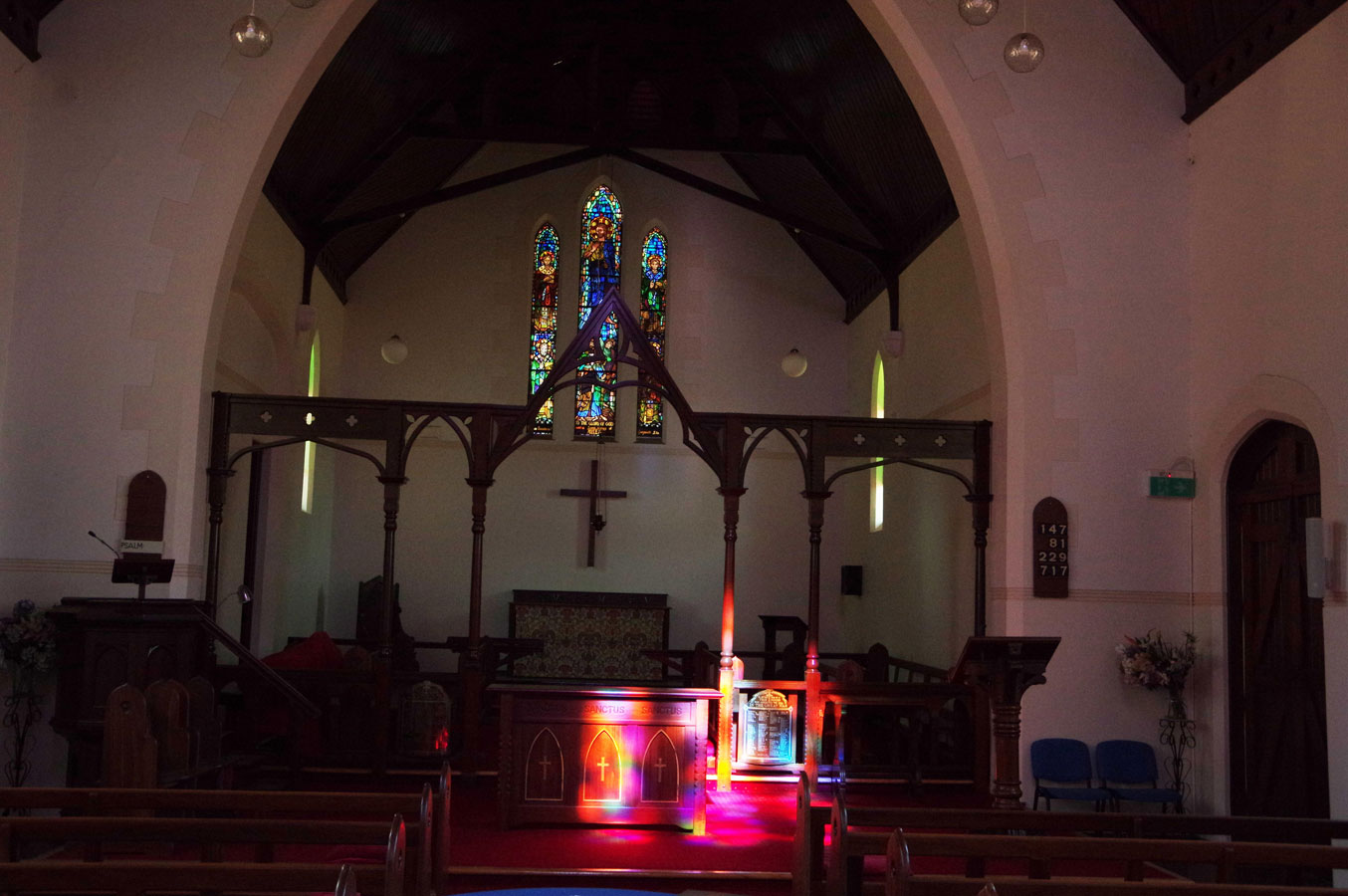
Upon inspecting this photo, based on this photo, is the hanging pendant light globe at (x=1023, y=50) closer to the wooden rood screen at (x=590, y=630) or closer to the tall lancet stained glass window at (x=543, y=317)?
the wooden rood screen at (x=590, y=630)

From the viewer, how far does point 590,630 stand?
1494 centimetres

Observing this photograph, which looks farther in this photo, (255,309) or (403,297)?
(403,297)

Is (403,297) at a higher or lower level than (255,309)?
higher

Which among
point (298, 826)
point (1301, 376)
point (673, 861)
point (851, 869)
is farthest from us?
point (1301, 376)

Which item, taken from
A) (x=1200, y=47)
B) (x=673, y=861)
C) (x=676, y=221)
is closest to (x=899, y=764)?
(x=673, y=861)

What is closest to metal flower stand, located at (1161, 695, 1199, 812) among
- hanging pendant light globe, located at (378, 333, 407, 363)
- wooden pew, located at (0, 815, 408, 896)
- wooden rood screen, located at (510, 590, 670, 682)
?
→ wooden pew, located at (0, 815, 408, 896)

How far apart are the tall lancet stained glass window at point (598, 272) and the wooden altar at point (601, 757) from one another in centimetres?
836

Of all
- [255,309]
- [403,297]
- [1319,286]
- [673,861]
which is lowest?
[673,861]

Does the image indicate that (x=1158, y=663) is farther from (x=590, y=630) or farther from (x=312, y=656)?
(x=590, y=630)

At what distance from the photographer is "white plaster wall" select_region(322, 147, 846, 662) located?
15.1 m

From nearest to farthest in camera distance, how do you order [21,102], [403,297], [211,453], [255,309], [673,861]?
[673,861] < [21,102] < [211,453] < [255,309] < [403,297]

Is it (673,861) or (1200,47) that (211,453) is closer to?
(673,861)

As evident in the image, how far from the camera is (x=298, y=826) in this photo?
12.8ft

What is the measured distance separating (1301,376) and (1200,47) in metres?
2.64
